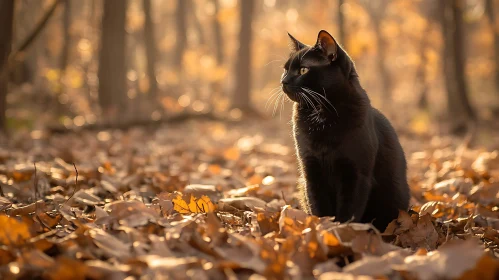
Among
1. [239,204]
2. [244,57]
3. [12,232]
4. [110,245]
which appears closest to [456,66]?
[244,57]

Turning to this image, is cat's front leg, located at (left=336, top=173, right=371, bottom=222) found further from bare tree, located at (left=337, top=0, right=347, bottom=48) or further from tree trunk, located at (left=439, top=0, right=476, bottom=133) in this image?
bare tree, located at (left=337, top=0, right=347, bottom=48)

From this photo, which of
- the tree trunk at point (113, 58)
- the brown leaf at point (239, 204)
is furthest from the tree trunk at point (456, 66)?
the brown leaf at point (239, 204)

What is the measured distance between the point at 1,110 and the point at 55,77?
7.21 metres

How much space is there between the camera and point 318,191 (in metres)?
2.74

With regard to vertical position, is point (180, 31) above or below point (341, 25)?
above

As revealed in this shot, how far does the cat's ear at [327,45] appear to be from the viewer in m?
2.66

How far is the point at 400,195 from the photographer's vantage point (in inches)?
113

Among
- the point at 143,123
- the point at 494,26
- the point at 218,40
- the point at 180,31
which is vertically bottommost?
the point at 143,123

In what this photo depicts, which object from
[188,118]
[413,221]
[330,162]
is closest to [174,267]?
[330,162]

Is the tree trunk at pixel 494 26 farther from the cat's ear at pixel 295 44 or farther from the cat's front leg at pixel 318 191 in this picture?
the cat's front leg at pixel 318 191

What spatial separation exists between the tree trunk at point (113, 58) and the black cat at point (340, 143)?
8.53m

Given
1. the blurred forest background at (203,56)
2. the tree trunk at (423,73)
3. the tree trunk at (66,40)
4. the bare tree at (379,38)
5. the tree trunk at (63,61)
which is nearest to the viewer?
the blurred forest background at (203,56)

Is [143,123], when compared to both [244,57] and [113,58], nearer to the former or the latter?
[113,58]

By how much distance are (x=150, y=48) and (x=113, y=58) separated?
410 cm
